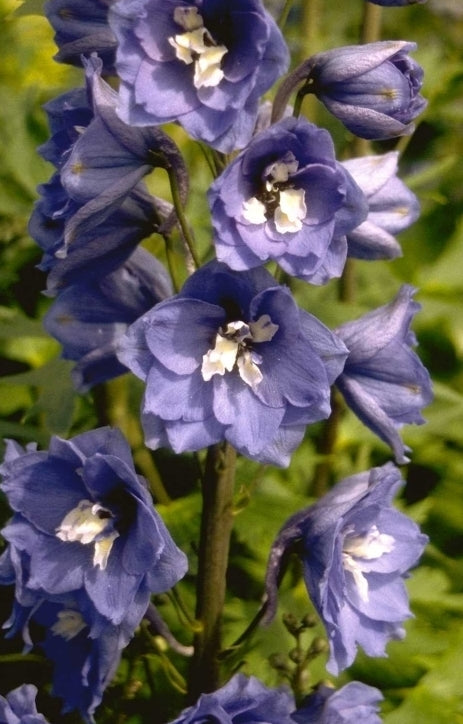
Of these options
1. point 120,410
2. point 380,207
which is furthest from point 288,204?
point 120,410

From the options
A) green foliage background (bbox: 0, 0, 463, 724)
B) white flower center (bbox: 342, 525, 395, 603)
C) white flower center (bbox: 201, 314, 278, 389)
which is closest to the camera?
white flower center (bbox: 201, 314, 278, 389)

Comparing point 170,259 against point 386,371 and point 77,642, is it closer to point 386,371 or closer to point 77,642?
point 386,371

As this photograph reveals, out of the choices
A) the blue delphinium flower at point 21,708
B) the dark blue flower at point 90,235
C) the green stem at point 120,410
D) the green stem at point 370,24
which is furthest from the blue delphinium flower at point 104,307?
the green stem at point 370,24

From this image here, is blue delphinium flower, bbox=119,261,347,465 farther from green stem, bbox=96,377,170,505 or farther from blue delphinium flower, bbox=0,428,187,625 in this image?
green stem, bbox=96,377,170,505

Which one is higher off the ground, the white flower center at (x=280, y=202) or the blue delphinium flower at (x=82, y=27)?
the blue delphinium flower at (x=82, y=27)

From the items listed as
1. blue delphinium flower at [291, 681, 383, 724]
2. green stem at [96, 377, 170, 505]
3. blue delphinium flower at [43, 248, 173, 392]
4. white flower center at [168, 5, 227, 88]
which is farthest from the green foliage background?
white flower center at [168, 5, 227, 88]

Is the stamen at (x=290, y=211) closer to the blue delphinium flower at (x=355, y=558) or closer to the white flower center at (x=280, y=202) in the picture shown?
the white flower center at (x=280, y=202)

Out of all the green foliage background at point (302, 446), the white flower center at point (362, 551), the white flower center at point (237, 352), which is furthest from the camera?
the green foliage background at point (302, 446)
